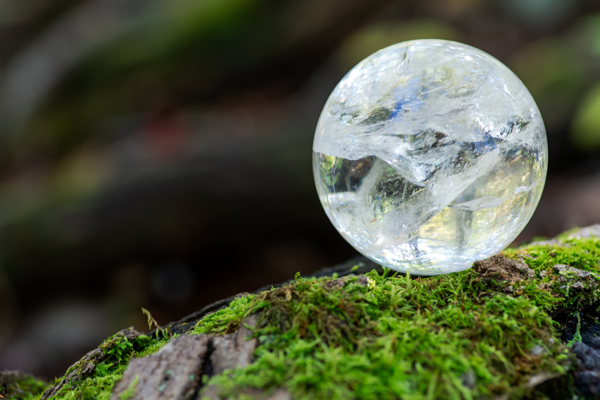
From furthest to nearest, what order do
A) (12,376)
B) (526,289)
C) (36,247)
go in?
(36,247) → (12,376) → (526,289)

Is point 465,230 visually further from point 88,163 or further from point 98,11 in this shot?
point 98,11

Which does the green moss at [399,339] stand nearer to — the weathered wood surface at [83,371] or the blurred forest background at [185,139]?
the weathered wood surface at [83,371]

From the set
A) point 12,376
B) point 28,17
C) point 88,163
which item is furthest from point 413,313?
point 28,17

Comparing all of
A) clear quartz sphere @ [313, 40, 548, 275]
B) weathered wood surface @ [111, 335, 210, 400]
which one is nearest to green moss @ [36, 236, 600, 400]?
weathered wood surface @ [111, 335, 210, 400]

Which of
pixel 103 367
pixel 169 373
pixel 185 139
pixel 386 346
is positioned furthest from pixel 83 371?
pixel 185 139

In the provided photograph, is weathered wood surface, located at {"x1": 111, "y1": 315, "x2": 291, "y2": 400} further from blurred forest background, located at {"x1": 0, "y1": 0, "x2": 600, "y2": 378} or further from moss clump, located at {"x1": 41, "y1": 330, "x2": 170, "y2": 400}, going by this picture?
blurred forest background, located at {"x1": 0, "y1": 0, "x2": 600, "y2": 378}

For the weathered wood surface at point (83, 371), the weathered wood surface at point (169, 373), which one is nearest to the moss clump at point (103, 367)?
the weathered wood surface at point (83, 371)

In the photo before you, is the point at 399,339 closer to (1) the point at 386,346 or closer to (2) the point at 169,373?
(1) the point at 386,346
